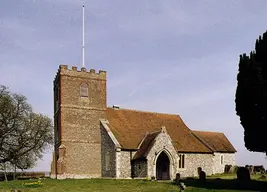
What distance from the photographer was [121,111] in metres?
44.1

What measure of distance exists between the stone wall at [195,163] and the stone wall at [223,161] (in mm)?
3112

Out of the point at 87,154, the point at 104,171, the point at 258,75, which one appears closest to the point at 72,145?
the point at 87,154

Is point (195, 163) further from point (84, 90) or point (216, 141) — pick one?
point (84, 90)

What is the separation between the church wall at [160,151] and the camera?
37.1m

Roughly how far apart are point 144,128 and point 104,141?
5.44m

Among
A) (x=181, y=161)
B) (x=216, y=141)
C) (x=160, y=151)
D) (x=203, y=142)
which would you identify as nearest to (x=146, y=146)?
(x=160, y=151)

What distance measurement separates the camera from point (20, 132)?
163 ft

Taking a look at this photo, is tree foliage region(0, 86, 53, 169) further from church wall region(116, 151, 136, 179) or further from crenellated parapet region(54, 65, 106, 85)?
church wall region(116, 151, 136, 179)

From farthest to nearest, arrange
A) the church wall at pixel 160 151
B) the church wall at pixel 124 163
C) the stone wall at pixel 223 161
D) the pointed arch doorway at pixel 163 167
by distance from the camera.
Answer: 1. the stone wall at pixel 223 161
2. the pointed arch doorway at pixel 163 167
3. the church wall at pixel 124 163
4. the church wall at pixel 160 151

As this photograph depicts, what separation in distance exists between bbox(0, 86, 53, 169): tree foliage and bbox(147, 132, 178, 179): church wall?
2094cm

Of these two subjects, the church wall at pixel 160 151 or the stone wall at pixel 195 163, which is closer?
the church wall at pixel 160 151

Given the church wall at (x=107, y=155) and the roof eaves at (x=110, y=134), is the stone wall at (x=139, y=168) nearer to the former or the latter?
the church wall at (x=107, y=155)

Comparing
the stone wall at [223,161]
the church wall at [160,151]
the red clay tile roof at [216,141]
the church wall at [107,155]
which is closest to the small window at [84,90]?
the church wall at [107,155]

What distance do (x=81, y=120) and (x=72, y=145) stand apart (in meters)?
2.82
